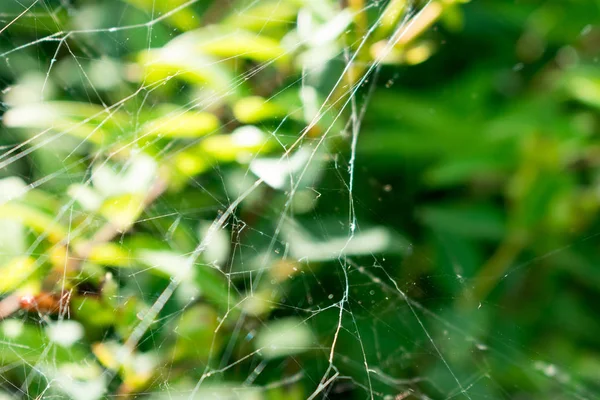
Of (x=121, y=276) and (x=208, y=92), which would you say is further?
(x=208, y=92)

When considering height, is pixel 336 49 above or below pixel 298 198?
above

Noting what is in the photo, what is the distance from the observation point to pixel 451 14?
2.82ft

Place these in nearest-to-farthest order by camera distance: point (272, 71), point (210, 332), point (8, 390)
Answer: point (8, 390) < point (210, 332) < point (272, 71)

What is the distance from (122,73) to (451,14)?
431 mm

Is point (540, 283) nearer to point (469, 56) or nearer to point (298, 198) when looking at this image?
point (469, 56)

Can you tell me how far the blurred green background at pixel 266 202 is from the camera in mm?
639

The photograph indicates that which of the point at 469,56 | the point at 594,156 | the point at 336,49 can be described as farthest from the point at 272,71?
the point at 594,156

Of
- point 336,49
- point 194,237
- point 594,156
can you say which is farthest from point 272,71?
point 594,156

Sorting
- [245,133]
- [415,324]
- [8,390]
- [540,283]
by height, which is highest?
[245,133]

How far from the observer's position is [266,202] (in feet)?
2.43

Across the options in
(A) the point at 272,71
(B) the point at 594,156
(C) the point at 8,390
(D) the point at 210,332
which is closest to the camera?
(C) the point at 8,390

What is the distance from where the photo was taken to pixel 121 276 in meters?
0.62

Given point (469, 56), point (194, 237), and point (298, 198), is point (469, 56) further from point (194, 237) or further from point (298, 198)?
point (194, 237)

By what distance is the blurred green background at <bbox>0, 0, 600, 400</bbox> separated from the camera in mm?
639
